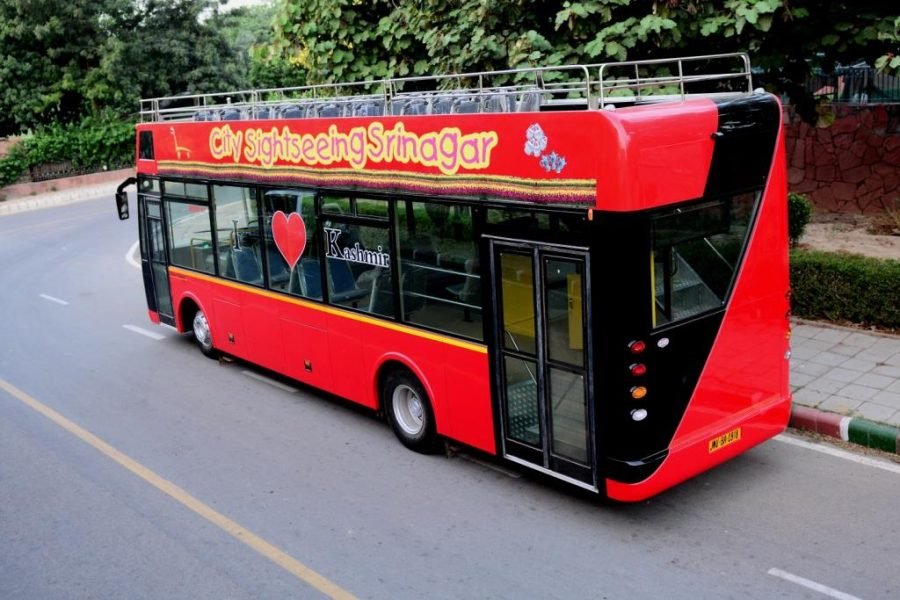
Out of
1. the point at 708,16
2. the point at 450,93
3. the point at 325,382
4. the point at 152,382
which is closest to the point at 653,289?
the point at 450,93

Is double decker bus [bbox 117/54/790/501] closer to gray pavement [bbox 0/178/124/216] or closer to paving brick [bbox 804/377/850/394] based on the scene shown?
paving brick [bbox 804/377/850/394]

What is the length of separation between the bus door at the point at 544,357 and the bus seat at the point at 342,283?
1.97 meters

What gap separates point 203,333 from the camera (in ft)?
39.0

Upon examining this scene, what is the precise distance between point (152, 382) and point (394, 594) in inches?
237

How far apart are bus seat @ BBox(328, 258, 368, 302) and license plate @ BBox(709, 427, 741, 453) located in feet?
10.9

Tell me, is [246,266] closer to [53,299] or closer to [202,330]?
[202,330]

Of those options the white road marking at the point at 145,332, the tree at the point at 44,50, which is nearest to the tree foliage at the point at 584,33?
the white road marking at the point at 145,332

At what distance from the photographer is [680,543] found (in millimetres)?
6539

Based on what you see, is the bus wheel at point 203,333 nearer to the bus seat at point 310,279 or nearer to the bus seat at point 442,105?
the bus seat at point 310,279

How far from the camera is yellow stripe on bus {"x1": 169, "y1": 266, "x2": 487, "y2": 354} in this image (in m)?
7.58

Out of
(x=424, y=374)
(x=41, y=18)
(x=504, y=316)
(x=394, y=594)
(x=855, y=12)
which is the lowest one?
(x=394, y=594)

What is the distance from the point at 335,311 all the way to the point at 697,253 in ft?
12.2

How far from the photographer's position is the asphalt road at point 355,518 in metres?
6.20

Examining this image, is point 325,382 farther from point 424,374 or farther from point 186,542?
point 186,542
